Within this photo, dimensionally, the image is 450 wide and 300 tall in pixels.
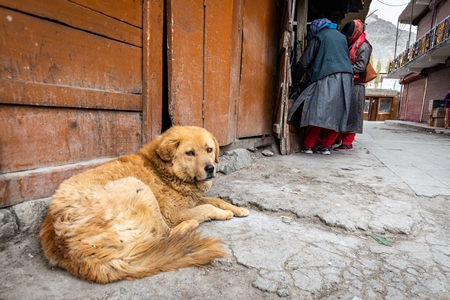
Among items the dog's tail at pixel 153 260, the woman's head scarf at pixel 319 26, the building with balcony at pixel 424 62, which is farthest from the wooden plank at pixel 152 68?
the building with balcony at pixel 424 62

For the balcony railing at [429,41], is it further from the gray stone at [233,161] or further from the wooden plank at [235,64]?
the gray stone at [233,161]

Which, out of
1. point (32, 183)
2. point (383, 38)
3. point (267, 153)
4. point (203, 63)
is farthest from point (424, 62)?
point (383, 38)

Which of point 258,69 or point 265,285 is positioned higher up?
point 258,69

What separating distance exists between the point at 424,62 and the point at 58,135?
23959 millimetres

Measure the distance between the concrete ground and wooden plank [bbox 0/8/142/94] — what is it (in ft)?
4.10

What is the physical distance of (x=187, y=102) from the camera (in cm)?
339

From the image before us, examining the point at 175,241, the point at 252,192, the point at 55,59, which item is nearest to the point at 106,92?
the point at 55,59

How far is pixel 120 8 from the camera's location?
101 inches

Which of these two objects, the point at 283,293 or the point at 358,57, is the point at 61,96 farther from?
the point at 358,57

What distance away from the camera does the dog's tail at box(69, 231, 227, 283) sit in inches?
57.0

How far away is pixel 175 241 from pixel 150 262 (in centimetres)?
19

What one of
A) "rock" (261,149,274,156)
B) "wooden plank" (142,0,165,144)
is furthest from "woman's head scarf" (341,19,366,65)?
"wooden plank" (142,0,165,144)

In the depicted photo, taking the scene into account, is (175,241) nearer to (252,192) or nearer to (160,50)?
(252,192)

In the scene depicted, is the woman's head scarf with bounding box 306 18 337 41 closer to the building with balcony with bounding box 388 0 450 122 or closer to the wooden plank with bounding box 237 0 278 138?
the wooden plank with bounding box 237 0 278 138
